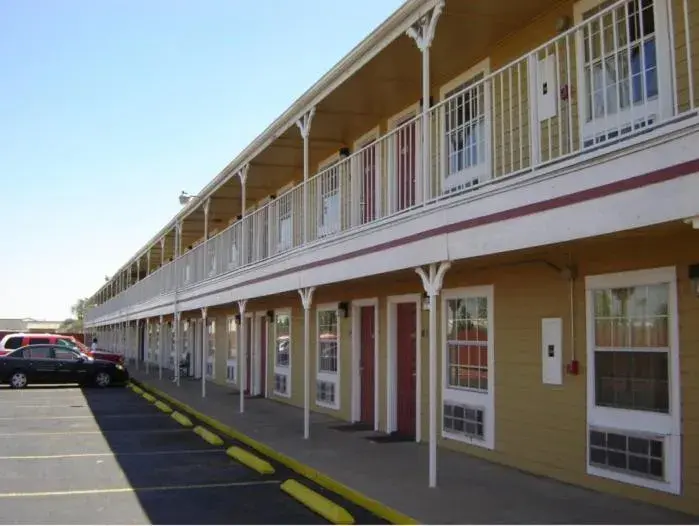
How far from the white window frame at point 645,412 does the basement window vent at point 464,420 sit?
2.20 metres

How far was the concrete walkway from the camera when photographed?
6898 millimetres

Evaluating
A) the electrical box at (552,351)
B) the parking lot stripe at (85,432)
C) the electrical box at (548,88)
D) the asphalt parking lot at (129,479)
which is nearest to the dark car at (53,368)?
the asphalt parking lot at (129,479)

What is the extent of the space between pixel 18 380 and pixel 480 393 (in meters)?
20.3

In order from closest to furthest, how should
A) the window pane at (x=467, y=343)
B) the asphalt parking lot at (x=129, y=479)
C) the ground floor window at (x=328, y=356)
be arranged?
the asphalt parking lot at (x=129, y=479) → the window pane at (x=467, y=343) → the ground floor window at (x=328, y=356)

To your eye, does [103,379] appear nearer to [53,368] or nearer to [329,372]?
[53,368]

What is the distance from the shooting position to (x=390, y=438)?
12.2m

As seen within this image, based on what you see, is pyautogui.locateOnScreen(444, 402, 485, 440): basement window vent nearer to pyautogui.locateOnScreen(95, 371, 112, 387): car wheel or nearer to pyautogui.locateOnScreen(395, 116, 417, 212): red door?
pyautogui.locateOnScreen(395, 116, 417, 212): red door

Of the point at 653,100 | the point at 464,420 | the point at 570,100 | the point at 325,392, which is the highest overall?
the point at 653,100

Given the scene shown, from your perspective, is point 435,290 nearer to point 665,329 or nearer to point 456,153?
point 665,329

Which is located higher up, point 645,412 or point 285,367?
point 645,412

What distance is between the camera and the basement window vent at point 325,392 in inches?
614

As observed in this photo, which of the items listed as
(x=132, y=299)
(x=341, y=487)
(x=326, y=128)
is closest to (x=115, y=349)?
(x=132, y=299)

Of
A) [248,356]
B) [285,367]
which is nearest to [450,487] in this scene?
[285,367]

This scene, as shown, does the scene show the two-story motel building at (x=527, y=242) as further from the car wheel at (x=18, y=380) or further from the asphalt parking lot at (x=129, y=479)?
the car wheel at (x=18, y=380)
